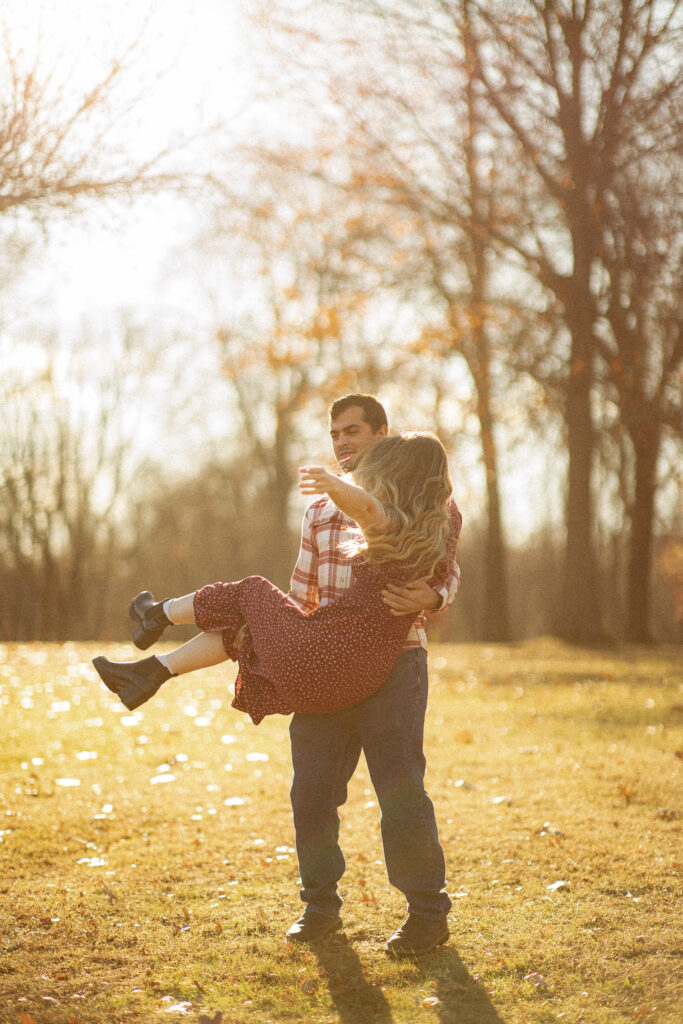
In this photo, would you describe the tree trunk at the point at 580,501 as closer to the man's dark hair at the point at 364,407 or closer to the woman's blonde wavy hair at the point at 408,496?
the man's dark hair at the point at 364,407

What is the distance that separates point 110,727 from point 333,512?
20.0ft

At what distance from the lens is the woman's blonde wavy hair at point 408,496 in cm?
378

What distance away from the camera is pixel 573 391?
17.2 metres

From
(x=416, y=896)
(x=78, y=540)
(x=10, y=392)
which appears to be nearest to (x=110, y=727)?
(x=416, y=896)

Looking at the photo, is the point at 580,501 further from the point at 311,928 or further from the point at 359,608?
the point at 359,608

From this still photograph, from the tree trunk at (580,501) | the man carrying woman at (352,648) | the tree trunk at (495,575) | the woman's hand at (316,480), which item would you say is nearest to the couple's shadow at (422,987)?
the man carrying woman at (352,648)

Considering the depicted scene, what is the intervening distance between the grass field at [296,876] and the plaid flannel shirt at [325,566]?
4.39 ft

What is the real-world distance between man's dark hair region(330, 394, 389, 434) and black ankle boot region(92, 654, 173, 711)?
1310mm

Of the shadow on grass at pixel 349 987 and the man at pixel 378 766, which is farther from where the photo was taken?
the man at pixel 378 766

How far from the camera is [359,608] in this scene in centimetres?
391

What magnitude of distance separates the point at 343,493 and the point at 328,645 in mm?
696

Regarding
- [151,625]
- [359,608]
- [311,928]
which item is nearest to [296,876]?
[311,928]

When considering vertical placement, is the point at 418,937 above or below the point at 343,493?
below

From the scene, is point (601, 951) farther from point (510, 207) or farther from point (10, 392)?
point (10, 392)
